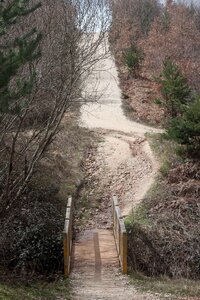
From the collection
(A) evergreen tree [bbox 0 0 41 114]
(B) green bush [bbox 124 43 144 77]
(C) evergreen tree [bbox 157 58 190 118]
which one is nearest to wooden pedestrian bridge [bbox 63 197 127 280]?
(A) evergreen tree [bbox 0 0 41 114]

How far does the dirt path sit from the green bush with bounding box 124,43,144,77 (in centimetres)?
422

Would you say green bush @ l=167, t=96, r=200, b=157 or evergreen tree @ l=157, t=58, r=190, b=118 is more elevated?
evergreen tree @ l=157, t=58, r=190, b=118

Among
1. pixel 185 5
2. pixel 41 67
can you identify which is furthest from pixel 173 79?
pixel 185 5

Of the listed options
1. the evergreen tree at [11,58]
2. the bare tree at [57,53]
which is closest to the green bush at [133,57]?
the bare tree at [57,53]

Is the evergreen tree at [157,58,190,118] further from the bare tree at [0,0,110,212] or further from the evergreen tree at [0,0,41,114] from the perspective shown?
the evergreen tree at [0,0,41,114]

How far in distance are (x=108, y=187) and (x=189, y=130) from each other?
432cm

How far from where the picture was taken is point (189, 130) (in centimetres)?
1748

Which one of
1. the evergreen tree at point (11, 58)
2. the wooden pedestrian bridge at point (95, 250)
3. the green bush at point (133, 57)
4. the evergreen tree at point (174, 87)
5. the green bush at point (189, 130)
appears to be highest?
the green bush at point (133, 57)

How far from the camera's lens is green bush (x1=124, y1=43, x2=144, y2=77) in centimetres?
3662

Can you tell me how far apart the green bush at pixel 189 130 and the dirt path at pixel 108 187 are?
2039 millimetres

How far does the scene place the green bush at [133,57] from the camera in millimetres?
36625

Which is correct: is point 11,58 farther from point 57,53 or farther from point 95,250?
point 95,250

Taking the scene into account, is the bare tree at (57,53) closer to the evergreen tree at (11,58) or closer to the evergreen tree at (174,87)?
the evergreen tree at (11,58)

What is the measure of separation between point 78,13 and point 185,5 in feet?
128
